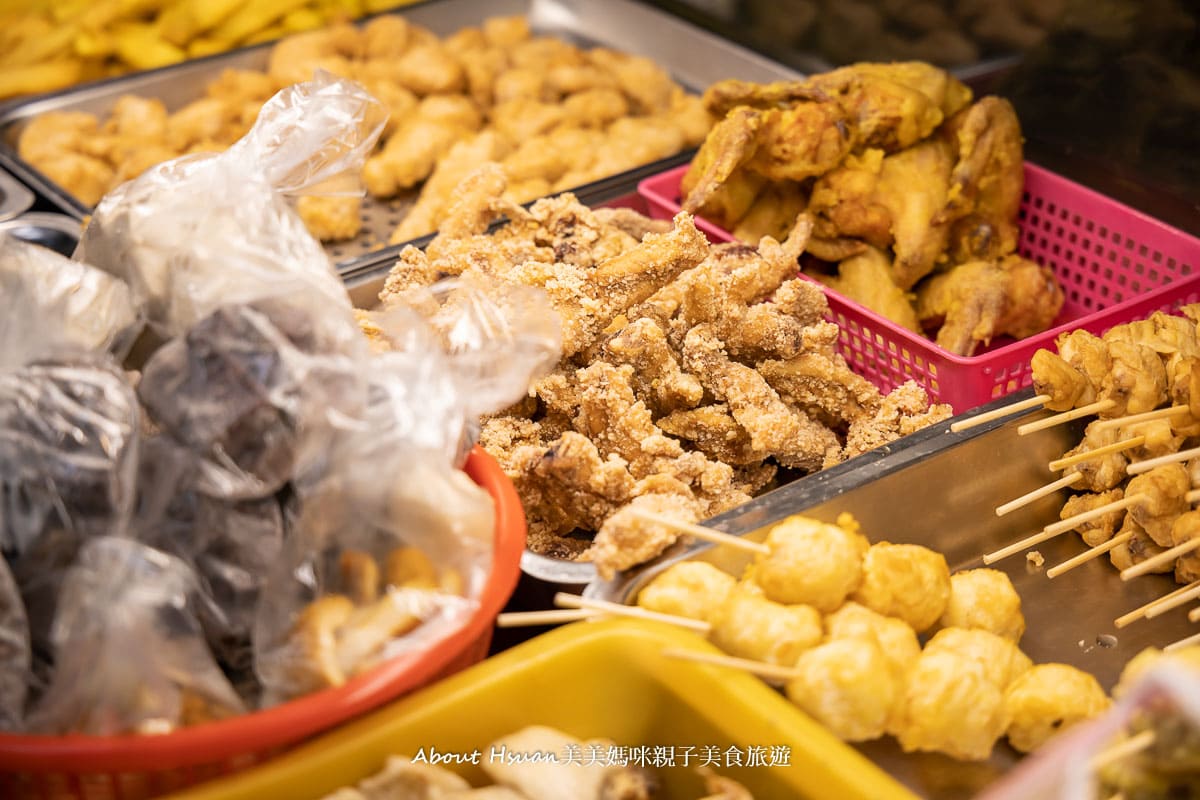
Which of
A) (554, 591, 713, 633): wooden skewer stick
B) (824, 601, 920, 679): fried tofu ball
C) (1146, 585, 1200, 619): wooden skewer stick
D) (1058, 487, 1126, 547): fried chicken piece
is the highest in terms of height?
Answer: (554, 591, 713, 633): wooden skewer stick

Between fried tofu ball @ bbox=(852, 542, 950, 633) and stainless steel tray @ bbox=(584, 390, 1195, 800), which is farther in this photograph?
stainless steel tray @ bbox=(584, 390, 1195, 800)

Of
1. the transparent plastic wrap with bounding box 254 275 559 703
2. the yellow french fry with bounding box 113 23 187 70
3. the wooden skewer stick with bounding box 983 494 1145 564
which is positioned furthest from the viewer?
the yellow french fry with bounding box 113 23 187 70

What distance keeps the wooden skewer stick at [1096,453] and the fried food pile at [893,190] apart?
598 millimetres

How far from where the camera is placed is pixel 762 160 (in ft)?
9.41

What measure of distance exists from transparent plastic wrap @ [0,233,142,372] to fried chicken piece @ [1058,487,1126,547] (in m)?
1.67

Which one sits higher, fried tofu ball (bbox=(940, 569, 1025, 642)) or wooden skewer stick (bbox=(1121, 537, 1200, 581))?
wooden skewer stick (bbox=(1121, 537, 1200, 581))

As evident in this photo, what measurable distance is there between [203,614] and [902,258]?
1891mm

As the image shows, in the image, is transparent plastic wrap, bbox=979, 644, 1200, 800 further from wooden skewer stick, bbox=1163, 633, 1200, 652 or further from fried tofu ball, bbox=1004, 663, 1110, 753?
wooden skewer stick, bbox=1163, 633, 1200, 652

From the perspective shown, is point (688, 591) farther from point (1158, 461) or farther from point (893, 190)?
point (893, 190)

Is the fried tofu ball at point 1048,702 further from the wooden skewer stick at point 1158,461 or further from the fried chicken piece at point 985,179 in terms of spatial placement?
the fried chicken piece at point 985,179

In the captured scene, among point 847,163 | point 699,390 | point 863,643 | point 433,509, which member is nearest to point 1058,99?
point 847,163

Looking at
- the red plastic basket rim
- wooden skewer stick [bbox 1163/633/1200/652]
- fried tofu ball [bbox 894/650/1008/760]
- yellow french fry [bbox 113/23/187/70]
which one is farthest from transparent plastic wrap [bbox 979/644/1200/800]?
yellow french fry [bbox 113/23/187/70]

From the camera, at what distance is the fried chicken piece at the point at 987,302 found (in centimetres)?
273

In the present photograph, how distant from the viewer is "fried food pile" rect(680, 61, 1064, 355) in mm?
2795
